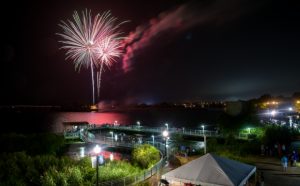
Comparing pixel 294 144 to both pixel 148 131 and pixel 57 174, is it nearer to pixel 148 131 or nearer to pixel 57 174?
pixel 57 174

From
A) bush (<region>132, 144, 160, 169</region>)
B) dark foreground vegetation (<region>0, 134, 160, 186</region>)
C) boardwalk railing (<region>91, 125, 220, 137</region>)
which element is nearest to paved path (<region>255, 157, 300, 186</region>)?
bush (<region>132, 144, 160, 169</region>)

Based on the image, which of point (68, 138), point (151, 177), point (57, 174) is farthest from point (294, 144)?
point (68, 138)

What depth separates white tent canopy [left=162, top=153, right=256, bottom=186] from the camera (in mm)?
12547

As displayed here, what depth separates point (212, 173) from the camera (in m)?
12.9

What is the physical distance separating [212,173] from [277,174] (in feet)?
32.8

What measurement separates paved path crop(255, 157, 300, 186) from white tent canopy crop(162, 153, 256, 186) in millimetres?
5830

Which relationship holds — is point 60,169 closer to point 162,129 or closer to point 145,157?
point 145,157

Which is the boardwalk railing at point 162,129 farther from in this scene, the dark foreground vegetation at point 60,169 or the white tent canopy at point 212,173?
the white tent canopy at point 212,173

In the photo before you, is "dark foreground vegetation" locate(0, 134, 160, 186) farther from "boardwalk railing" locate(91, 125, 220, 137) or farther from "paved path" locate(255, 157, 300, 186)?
"boardwalk railing" locate(91, 125, 220, 137)

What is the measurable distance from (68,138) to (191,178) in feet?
137

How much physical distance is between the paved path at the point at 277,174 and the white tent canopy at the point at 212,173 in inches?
230

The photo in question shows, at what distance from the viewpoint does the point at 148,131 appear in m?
65.1

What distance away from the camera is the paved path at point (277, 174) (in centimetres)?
1859

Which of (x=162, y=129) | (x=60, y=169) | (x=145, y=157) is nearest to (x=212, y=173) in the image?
(x=60, y=169)
